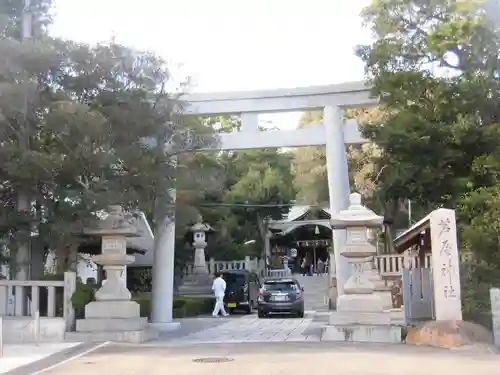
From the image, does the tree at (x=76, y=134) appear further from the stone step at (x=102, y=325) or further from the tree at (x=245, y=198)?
the tree at (x=245, y=198)

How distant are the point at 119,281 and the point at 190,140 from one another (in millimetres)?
3855

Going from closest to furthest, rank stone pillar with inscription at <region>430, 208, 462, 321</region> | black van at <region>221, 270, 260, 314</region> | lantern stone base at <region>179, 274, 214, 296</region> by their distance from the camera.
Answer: stone pillar with inscription at <region>430, 208, 462, 321</region>
black van at <region>221, 270, 260, 314</region>
lantern stone base at <region>179, 274, 214, 296</region>

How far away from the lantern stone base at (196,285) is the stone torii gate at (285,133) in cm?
1393

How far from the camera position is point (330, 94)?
58.5 ft

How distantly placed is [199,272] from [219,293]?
9.43m

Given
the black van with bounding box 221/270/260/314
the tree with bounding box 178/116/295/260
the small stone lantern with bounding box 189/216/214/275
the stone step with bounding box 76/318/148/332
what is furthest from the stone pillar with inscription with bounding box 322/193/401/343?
the tree with bounding box 178/116/295/260

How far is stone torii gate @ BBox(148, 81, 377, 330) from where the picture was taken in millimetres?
17672

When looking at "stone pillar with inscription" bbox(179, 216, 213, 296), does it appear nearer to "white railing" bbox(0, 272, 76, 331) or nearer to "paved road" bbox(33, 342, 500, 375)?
"white railing" bbox(0, 272, 76, 331)

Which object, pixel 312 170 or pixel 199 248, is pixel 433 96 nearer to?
pixel 312 170

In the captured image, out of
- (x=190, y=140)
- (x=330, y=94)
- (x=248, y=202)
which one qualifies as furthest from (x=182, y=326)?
(x=248, y=202)

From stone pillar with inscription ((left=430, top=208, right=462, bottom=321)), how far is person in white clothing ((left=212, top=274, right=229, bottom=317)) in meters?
11.6

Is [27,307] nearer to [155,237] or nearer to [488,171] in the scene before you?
[155,237]

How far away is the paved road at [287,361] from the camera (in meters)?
9.52

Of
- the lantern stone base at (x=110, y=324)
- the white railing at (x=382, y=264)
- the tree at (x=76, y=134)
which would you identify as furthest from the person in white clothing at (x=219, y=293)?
the lantern stone base at (x=110, y=324)
